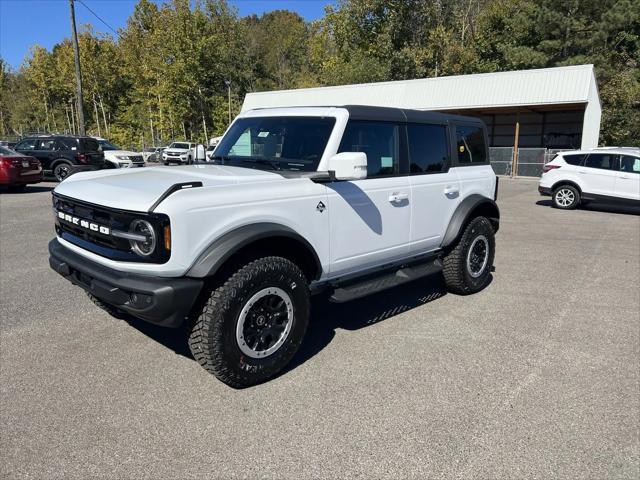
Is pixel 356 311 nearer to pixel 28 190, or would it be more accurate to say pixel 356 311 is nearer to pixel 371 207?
pixel 371 207

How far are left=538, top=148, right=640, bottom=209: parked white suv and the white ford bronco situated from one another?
9.78 metres

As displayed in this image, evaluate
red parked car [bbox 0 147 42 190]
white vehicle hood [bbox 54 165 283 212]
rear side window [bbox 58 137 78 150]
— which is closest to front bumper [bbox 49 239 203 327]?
white vehicle hood [bbox 54 165 283 212]

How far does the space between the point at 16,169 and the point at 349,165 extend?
47.9 ft

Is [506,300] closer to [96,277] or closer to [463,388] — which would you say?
[463,388]

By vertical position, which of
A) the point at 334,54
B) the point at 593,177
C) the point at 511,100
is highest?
the point at 334,54

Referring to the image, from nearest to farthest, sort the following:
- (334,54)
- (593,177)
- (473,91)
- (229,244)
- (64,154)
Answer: (229,244), (593,177), (64,154), (473,91), (334,54)

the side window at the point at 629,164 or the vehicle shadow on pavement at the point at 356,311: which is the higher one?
the side window at the point at 629,164

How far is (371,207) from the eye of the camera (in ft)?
13.7

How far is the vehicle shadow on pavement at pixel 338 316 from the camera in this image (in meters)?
4.16

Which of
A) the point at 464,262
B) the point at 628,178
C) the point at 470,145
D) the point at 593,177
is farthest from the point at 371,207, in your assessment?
the point at 593,177

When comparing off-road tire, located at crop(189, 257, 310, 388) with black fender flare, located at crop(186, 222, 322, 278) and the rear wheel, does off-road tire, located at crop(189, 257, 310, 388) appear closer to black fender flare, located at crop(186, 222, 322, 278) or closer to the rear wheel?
black fender flare, located at crop(186, 222, 322, 278)

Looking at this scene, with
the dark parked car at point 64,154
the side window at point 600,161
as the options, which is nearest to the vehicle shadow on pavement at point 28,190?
the dark parked car at point 64,154

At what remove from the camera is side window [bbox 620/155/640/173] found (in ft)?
40.3

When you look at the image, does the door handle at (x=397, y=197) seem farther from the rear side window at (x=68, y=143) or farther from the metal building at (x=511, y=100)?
the metal building at (x=511, y=100)
